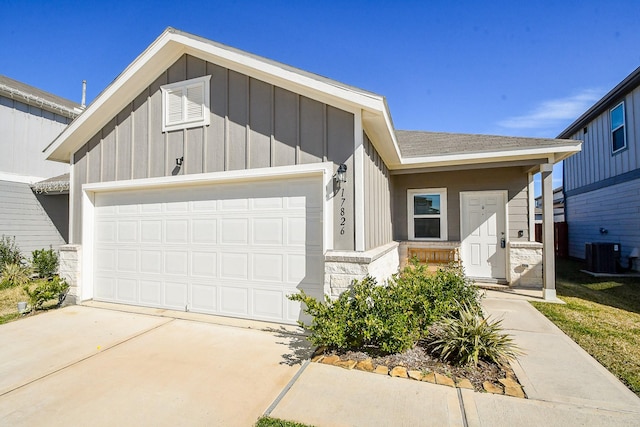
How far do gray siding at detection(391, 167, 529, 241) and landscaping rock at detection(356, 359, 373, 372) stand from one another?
510 cm

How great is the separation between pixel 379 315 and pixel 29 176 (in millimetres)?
11952

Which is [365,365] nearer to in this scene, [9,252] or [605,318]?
[605,318]

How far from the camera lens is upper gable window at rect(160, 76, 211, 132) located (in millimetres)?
5277

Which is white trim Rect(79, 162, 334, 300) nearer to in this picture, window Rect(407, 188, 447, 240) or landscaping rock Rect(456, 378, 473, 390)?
landscaping rock Rect(456, 378, 473, 390)

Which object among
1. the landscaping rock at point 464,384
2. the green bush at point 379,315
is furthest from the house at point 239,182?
the landscaping rock at point 464,384

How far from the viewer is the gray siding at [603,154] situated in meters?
8.89

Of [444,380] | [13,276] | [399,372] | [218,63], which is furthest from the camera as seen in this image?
[13,276]

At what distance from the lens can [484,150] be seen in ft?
21.6

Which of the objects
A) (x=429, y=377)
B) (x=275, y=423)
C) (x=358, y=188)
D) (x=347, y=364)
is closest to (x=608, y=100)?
(x=358, y=188)

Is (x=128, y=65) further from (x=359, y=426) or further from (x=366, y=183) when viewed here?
(x=359, y=426)

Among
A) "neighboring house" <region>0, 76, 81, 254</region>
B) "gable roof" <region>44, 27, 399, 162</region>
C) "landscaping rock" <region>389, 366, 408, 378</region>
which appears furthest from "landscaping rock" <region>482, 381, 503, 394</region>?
"neighboring house" <region>0, 76, 81, 254</region>

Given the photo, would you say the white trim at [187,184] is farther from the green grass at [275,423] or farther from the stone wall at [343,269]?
the green grass at [275,423]

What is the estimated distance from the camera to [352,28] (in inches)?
290

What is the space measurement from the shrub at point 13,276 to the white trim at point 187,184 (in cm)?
336
